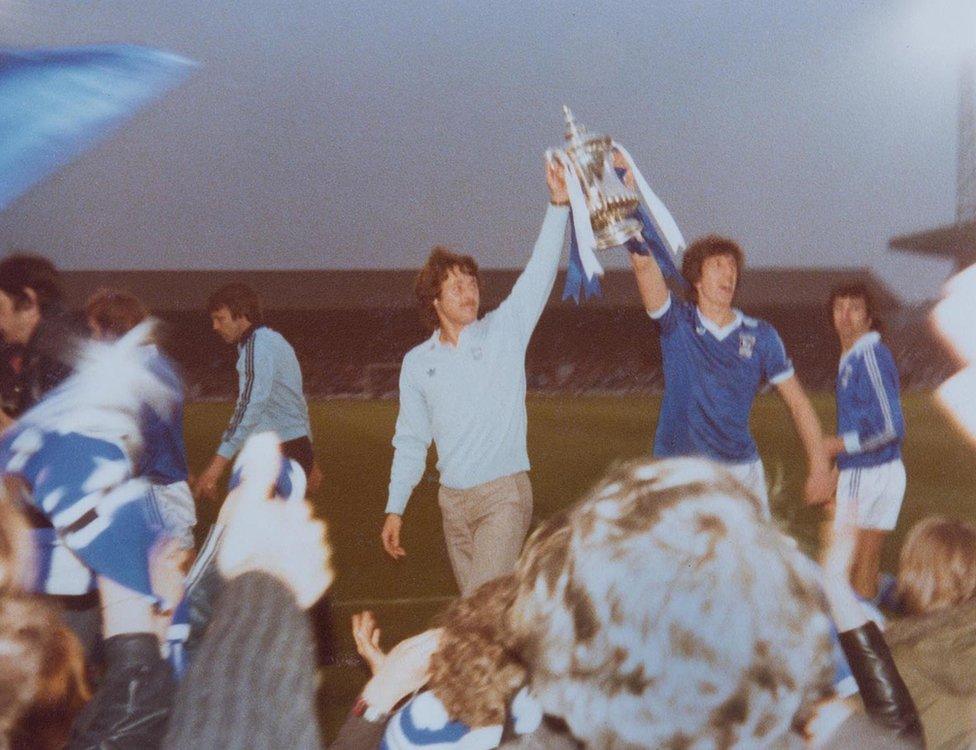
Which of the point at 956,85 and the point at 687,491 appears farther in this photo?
the point at 956,85

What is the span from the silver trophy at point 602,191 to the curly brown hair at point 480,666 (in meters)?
1.75

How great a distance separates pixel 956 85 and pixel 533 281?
6.69 feet

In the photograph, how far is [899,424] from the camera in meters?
3.35

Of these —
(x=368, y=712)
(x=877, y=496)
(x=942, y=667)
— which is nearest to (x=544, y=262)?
(x=877, y=496)

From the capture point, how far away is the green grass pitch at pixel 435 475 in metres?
4.62

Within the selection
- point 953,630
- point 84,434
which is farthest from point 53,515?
point 953,630

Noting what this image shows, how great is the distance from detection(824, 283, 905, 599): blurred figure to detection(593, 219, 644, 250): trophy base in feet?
3.82

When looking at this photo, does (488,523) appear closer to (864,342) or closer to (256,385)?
(256,385)

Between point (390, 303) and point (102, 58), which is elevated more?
point (102, 58)

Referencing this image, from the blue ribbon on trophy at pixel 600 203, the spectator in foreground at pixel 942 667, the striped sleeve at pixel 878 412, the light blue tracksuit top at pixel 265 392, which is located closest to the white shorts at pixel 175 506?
the light blue tracksuit top at pixel 265 392

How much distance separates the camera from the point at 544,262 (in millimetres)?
2771

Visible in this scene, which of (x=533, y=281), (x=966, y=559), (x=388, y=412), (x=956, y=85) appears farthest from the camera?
(x=388, y=412)

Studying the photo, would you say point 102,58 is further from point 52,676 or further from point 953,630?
point 953,630

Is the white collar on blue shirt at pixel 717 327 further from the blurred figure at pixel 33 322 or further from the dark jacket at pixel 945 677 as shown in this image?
the blurred figure at pixel 33 322
